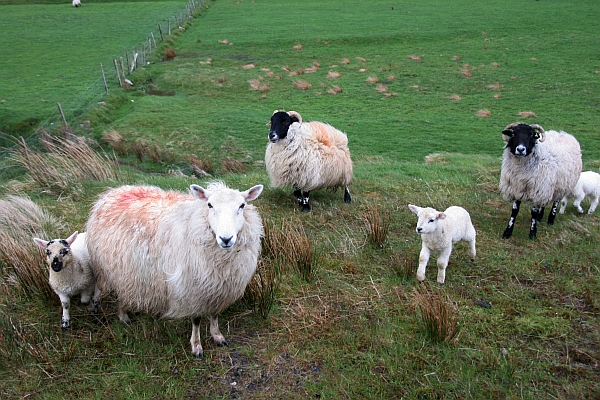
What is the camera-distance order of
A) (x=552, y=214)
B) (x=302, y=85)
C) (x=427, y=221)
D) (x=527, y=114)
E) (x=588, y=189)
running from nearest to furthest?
(x=427, y=221) → (x=552, y=214) → (x=588, y=189) → (x=527, y=114) → (x=302, y=85)

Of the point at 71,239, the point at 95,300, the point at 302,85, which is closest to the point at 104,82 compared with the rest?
the point at 302,85

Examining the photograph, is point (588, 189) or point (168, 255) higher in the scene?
point (168, 255)

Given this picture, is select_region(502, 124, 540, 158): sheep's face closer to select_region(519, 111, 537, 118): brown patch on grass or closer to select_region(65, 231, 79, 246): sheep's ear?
select_region(65, 231, 79, 246): sheep's ear

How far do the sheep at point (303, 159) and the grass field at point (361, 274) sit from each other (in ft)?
1.38

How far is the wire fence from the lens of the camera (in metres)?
16.5

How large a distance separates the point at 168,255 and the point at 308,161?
4583mm

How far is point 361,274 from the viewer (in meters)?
6.25

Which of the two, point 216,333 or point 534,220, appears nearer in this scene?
point 216,333

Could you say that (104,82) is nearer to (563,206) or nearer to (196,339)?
(563,206)

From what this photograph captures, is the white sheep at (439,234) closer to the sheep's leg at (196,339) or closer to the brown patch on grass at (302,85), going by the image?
the sheep's leg at (196,339)

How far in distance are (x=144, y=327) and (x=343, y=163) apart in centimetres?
546

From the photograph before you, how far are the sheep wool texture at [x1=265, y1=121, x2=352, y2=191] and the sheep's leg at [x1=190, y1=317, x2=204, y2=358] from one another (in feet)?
15.0

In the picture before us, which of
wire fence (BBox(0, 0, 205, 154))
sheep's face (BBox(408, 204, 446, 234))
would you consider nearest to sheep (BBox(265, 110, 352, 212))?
sheep's face (BBox(408, 204, 446, 234))

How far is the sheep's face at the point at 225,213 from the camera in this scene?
13.8ft
